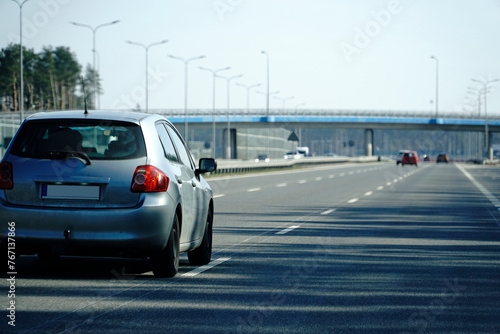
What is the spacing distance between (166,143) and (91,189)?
1159 millimetres

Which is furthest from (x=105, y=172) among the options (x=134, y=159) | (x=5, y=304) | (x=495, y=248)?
(x=495, y=248)

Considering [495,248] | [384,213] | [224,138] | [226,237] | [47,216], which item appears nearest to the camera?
[47,216]

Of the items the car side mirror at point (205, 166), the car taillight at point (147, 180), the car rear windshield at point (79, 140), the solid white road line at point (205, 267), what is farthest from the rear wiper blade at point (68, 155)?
the car side mirror at point (205, 166)

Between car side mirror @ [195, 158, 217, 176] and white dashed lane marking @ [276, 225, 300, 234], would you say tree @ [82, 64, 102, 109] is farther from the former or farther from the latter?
car side mirror @ [195, 158, 217, 176]

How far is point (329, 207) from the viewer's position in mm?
22656

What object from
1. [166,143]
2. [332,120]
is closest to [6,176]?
[166,143]

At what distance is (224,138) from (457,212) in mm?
93900

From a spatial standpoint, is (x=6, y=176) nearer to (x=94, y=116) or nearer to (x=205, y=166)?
(x=94, y=116)

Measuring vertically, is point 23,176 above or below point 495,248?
above

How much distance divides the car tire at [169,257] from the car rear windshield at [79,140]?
2.74ft

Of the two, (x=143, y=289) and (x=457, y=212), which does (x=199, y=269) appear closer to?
(x=143, y=289)

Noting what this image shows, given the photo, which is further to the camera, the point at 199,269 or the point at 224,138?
the point at 224,138

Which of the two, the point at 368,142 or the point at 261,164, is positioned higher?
the point at 368,142

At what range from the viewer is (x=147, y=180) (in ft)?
28.5
